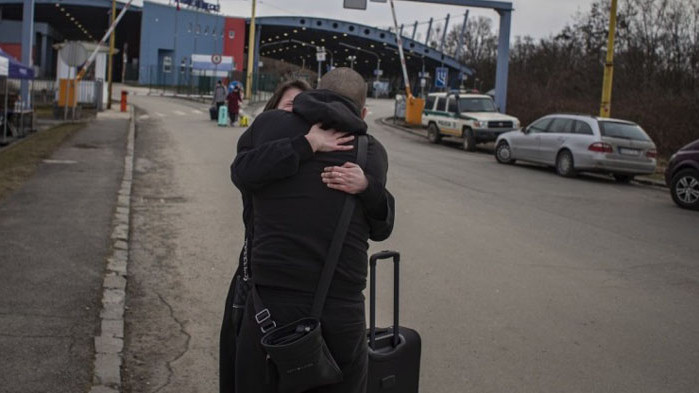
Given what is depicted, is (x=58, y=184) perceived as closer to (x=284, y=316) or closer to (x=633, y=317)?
(x=633, y=317)

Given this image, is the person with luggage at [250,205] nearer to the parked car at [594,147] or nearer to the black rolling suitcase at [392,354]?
the black rolling suitcase at [392,354]

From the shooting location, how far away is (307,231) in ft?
9.97

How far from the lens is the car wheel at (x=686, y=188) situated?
1536 centimetres

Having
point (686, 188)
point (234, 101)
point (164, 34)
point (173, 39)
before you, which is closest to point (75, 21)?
Answer: point (164, 34)

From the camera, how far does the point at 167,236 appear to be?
412 inches

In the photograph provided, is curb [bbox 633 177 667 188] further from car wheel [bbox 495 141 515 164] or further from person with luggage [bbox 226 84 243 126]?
person with luggage [bbox 226 84 243 126]

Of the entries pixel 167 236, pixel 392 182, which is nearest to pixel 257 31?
pixel 392 182

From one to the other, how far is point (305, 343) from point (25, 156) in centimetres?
1597

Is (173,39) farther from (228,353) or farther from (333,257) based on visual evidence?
(333,257)

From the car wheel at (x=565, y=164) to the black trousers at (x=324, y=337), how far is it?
1835 cm

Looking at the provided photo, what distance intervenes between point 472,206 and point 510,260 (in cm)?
441

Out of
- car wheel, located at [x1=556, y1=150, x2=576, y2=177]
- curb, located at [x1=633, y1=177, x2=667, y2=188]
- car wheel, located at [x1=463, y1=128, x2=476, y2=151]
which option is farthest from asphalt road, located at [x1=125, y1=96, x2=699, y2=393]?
car wheel, located at [x1=463, y1=128, x2=476, y2=151]

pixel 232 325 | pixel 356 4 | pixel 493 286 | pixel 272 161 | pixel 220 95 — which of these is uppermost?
pixel 356 4

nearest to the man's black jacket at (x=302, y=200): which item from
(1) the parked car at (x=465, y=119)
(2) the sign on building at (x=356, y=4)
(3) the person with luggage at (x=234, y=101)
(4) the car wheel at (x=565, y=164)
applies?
(4) the car wheel at (x=565, y=164)
